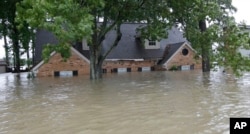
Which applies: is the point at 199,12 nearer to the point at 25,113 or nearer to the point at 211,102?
the point at 211,102

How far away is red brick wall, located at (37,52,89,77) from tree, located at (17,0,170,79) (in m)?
7.27

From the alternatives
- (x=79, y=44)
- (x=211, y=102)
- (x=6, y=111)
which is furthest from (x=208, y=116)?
(x=79, y=44)

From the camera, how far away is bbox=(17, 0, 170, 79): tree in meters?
13.9

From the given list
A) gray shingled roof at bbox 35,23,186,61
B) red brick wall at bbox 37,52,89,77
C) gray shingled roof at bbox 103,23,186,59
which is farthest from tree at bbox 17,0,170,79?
gray shingled roof at bbox 103,23,186,59

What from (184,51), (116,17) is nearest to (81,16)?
(116,17)

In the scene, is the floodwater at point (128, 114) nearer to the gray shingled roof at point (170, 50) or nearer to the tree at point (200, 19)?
the tree at point (200, 19)

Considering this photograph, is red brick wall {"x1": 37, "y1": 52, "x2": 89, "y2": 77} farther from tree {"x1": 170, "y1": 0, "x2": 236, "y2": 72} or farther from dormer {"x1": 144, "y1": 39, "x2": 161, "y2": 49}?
tree {"x1": 170, "y1": 0, "x2": 236, "y2": 72}

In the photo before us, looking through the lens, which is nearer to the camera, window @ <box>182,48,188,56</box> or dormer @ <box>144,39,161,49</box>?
window @ <box>182,48,188,56</box>

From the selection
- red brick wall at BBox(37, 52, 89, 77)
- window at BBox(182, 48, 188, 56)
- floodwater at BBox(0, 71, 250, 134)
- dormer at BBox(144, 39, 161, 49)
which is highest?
dormer at BBox(144, 39, 161, 49)

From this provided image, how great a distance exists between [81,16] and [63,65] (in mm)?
15481

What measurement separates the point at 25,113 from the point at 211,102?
5288 millimetres

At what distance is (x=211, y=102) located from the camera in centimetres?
996

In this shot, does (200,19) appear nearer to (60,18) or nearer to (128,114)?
(60,18)

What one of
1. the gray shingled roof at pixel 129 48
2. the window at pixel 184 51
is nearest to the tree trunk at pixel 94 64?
the gray shingled roof at pixel 129 48
